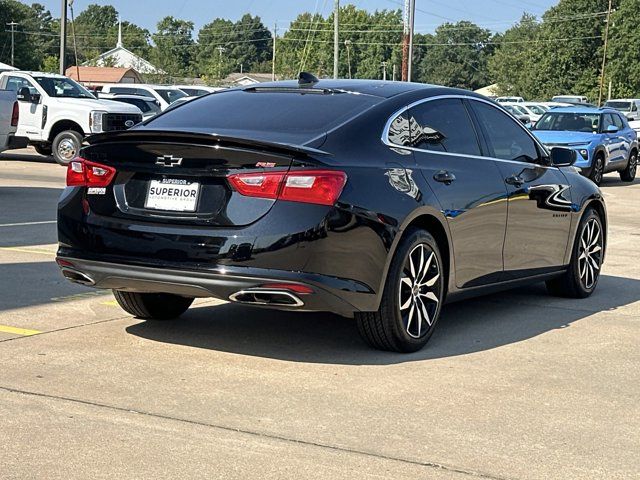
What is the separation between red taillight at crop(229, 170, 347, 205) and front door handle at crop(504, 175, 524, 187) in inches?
86.7

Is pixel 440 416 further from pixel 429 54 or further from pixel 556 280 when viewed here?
pixel 429 54

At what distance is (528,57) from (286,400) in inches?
4308

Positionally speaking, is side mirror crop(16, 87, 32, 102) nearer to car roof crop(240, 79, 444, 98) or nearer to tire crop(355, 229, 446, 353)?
car roof crop(240, 79, 444, 98)

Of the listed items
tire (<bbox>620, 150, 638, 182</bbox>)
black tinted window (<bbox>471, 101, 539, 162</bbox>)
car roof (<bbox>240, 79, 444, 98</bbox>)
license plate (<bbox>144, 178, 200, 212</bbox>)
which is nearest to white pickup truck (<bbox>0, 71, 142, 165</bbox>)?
tire (<bbox>620, 150, 638, 182</bbox>)

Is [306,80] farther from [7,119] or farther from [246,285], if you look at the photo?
[7,119]

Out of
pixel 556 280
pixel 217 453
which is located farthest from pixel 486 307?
pixel 217 453

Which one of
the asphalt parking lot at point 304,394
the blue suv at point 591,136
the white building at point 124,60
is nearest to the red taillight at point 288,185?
the asphalt parking lot at point 304,394

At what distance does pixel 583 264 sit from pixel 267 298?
387cm

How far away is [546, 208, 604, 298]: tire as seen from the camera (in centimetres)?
906

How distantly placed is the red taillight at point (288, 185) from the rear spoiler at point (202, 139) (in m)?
0.14

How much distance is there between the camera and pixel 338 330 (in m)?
7.44

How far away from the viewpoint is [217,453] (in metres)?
4.67

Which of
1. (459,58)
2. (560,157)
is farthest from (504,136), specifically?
(459,58)

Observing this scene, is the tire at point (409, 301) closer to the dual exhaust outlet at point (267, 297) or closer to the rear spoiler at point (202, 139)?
the dual exhaust outlet at point (267, 297)
